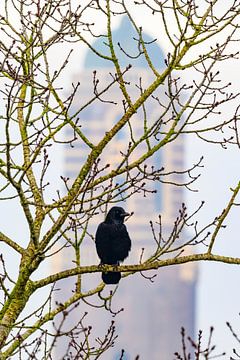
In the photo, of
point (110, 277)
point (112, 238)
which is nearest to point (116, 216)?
point (112, 238)

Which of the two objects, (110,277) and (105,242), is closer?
(110,277)

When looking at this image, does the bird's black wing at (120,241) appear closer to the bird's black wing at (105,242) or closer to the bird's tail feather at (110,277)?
the bird's black wing at (105,242)

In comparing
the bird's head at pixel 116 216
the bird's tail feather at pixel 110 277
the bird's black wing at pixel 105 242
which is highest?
the bird's head at pixel 116 216

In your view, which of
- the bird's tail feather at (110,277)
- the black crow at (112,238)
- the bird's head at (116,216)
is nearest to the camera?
the bird's tail feather at (110,277)

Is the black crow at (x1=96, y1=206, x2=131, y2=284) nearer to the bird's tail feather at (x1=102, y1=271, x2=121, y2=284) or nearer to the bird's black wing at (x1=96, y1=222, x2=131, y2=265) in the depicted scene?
the bird's black wing at (x1=96, y1=222, x2=131, y2=265)

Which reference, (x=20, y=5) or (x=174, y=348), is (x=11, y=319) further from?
(x=174, y=348)

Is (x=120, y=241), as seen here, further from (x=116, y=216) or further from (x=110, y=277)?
(x=110, y=277)

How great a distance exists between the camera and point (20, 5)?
1345cm

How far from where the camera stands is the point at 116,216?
1487 cm

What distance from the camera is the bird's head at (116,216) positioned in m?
14.8

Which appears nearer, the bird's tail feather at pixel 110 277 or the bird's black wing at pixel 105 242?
the bird's tail feather at pixel 110 277

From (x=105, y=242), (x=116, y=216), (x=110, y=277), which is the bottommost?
(x=110, y=277)

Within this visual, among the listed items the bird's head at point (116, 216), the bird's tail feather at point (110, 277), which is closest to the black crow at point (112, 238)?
the bird's head at point (116, 216)

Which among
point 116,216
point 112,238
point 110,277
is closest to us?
point 110,277
